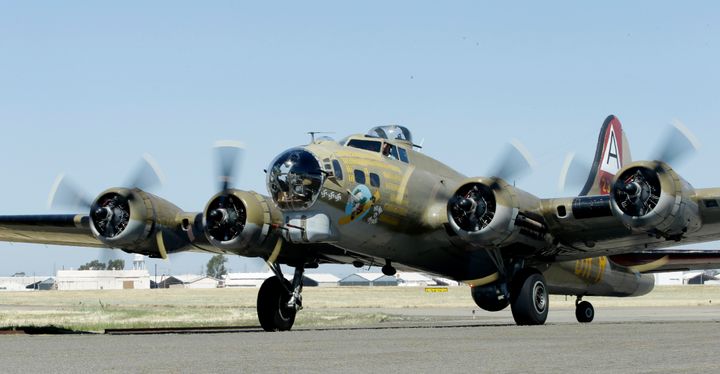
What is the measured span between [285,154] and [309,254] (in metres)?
4.78

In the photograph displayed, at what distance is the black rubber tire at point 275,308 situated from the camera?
26750 millimetres

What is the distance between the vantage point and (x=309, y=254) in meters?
27.6

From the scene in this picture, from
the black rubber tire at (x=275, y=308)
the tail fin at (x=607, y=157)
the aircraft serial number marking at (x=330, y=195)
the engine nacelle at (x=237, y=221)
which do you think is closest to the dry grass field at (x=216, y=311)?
the black rubber tire at (x=275, y=308)

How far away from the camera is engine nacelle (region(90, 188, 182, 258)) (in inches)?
1021

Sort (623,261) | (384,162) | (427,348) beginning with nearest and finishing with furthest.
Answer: (427,348)
(384,162)
(623,261)

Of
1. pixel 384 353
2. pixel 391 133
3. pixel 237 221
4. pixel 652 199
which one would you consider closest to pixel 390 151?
pixel 391 133

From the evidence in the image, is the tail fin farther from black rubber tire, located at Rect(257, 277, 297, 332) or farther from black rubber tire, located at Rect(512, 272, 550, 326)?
black rubber tire, located at Rect(257, 277, 297, 332)

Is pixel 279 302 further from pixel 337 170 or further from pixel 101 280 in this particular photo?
pixel 101 280

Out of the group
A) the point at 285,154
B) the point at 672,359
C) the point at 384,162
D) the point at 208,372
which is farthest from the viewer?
the point at 384,162

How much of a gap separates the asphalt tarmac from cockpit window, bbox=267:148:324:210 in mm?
3858

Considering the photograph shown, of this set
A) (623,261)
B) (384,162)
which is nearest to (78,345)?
(384,162)

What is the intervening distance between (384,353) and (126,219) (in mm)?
12769

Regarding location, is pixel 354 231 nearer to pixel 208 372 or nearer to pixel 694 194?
pixel 694 194

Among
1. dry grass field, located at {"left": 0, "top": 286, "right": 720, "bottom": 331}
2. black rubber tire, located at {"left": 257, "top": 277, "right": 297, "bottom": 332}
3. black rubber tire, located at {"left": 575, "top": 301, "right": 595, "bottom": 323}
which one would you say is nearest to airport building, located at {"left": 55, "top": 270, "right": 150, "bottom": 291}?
dry grass field, located at {"left": 0, "top": 286, "right": 720, "bottom": 331}
